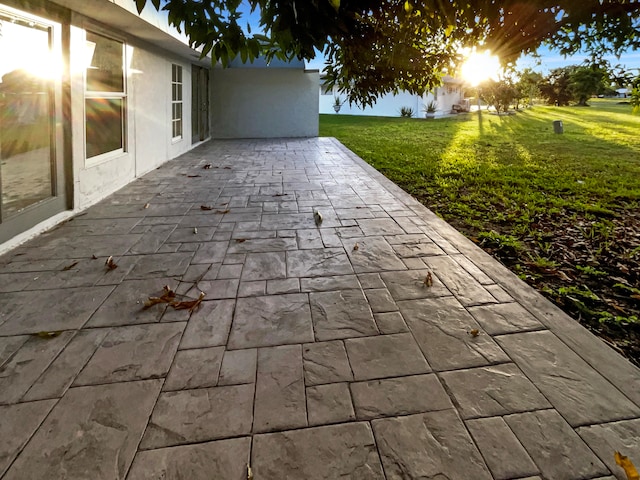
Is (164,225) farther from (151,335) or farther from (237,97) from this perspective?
(237,97)

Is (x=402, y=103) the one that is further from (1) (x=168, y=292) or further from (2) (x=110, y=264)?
(1) (x=168, y=292)

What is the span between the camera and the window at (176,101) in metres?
9.63

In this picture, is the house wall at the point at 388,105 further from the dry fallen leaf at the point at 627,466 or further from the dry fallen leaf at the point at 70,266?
the dry fallen leaf at the point at 627,466

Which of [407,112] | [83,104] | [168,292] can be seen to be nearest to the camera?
[168,292]

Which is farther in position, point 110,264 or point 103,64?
point 103,64

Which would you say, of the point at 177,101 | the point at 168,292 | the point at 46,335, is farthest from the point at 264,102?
the point at 46,335

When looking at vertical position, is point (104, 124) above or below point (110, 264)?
above

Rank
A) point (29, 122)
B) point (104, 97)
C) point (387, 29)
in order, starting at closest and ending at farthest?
point (387, 29), point (29, 122), point (104, 97)

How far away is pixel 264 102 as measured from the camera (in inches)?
575

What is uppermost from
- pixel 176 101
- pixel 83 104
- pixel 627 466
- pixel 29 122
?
pixel 176 101

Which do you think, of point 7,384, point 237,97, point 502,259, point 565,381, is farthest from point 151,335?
point 237,97

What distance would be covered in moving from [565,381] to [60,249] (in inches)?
158

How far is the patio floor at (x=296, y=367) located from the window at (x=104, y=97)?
2152mm

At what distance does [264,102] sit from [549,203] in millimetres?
10832
